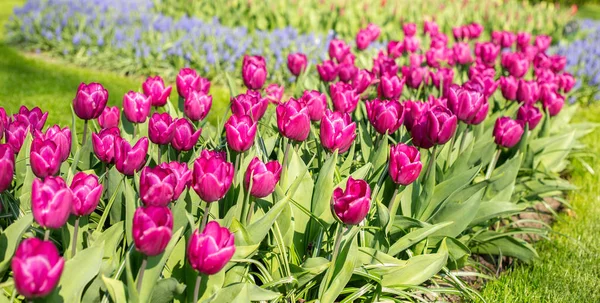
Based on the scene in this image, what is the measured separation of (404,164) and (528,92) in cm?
156

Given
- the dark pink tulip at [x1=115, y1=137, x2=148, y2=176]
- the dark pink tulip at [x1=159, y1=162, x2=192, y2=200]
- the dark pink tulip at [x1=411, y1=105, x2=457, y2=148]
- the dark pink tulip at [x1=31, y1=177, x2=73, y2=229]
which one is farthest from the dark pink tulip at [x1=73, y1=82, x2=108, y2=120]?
the dark pink tulip at [x1=411, y1=105, x2=457, y2=148]

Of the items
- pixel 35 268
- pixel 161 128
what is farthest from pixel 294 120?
pixel 35 268

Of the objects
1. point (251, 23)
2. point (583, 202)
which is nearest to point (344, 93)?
point (583, 202)

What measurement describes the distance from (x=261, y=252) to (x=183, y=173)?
0.57m

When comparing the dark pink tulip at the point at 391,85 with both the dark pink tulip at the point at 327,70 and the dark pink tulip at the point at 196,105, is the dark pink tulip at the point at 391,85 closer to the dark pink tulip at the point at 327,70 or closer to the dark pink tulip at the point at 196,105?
the dark pink tulip at the point at 327,70

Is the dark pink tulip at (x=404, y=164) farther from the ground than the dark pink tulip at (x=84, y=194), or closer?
closer

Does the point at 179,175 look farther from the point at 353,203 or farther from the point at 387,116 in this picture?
the point at 387,116

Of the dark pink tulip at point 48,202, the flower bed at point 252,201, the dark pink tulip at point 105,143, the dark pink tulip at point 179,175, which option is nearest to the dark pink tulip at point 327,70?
the flower bed at point 252,201

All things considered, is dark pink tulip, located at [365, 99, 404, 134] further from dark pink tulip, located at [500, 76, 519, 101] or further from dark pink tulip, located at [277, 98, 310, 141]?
dark pink tulip, located at [500, 76, 519, 101]

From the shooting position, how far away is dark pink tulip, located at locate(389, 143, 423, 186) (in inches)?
84.7

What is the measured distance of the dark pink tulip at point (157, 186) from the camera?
5.68 feet

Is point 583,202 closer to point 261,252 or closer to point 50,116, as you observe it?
point 261,252

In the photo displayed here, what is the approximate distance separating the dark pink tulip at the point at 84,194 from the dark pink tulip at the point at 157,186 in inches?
5.5

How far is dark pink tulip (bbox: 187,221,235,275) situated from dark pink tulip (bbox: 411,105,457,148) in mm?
1070
